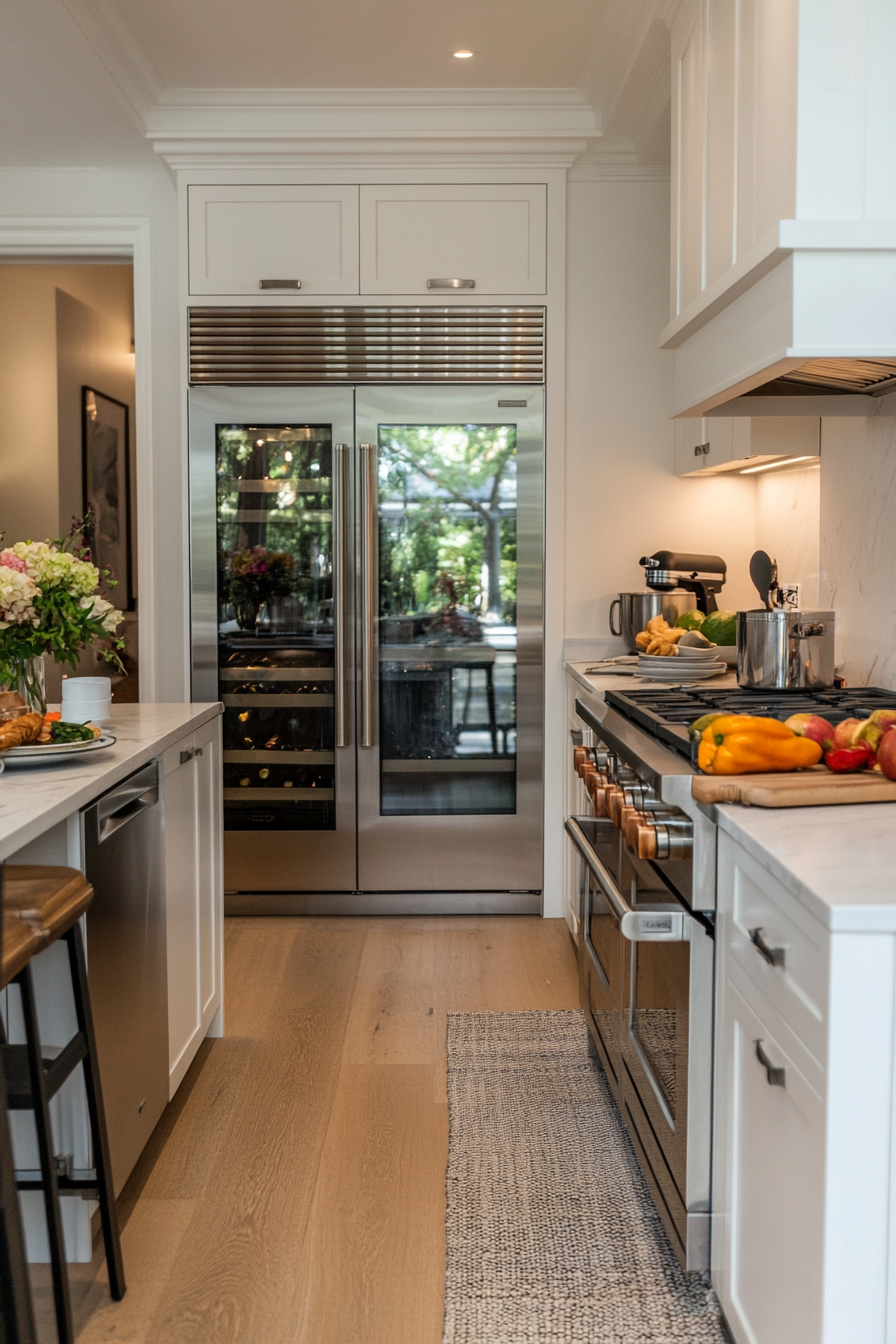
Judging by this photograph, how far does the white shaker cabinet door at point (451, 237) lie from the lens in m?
3.96

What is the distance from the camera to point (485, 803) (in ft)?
13.7

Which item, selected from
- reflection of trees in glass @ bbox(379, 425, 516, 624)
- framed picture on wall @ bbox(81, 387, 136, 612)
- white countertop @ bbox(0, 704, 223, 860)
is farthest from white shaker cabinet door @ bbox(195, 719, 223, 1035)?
framed picture on wall @ bbox(81, 387, 136, 612)

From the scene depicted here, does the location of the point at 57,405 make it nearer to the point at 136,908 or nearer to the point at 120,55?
the point at 120,55

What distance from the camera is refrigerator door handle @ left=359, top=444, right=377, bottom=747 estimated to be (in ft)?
13.3

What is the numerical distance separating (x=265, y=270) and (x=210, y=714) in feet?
6.22

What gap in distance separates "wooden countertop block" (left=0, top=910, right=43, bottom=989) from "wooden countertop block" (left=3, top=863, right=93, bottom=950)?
0.05ft

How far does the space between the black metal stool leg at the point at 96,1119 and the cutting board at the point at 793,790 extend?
3.27 ft

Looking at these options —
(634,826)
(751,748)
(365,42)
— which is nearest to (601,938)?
(634,826)

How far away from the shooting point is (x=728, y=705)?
239 centimetres

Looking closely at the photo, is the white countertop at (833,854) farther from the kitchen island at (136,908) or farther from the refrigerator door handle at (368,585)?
the refrigerator door handle at (368,585)

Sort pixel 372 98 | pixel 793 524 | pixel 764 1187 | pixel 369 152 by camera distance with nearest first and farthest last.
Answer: pixel 764 1187 → pixel 793 524 → pixel 372 98 → pixel 369 152

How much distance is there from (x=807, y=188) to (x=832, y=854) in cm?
112

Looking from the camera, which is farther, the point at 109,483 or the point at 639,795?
the point at 109,483

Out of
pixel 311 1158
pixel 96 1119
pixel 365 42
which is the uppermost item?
pixel 365 42
